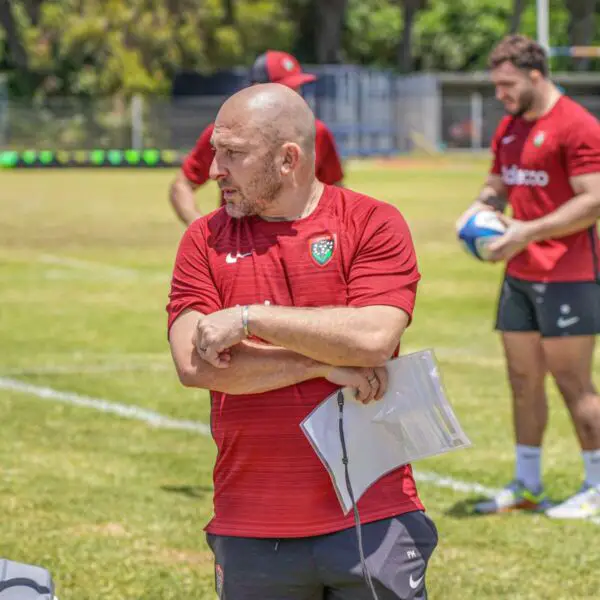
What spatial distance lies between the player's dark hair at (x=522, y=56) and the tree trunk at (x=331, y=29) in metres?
60.3

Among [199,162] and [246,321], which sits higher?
[246,321]

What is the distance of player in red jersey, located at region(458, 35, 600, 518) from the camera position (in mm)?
7062

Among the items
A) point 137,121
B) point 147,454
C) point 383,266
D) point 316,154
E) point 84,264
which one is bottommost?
point 137,121

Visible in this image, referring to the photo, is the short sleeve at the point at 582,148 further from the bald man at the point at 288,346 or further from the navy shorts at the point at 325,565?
the navy shorts at the point at 325,565

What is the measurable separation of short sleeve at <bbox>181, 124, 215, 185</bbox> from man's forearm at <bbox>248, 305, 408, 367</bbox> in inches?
173

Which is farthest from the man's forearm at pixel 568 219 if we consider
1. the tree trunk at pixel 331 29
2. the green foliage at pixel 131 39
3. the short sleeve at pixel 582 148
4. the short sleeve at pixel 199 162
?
the tree trunk at pixel 331 29

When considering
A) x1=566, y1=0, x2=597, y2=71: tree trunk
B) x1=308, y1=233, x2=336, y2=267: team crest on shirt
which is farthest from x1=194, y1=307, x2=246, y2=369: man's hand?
x1=566, y1=0, x2=597, y2=71: tree trunk

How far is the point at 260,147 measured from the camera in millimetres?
3797

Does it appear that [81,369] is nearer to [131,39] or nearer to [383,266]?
[383,266]

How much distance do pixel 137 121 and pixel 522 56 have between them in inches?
1881

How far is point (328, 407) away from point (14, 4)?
6537 centimetres

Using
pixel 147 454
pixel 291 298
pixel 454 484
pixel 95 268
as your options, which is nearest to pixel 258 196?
pixel 291 298

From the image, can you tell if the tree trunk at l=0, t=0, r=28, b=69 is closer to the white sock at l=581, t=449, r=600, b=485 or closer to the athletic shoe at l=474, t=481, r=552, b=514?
the athletic shoe at l=474, t=481, r=552, b=514

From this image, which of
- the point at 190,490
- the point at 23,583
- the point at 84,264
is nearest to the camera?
the point at 23,583
